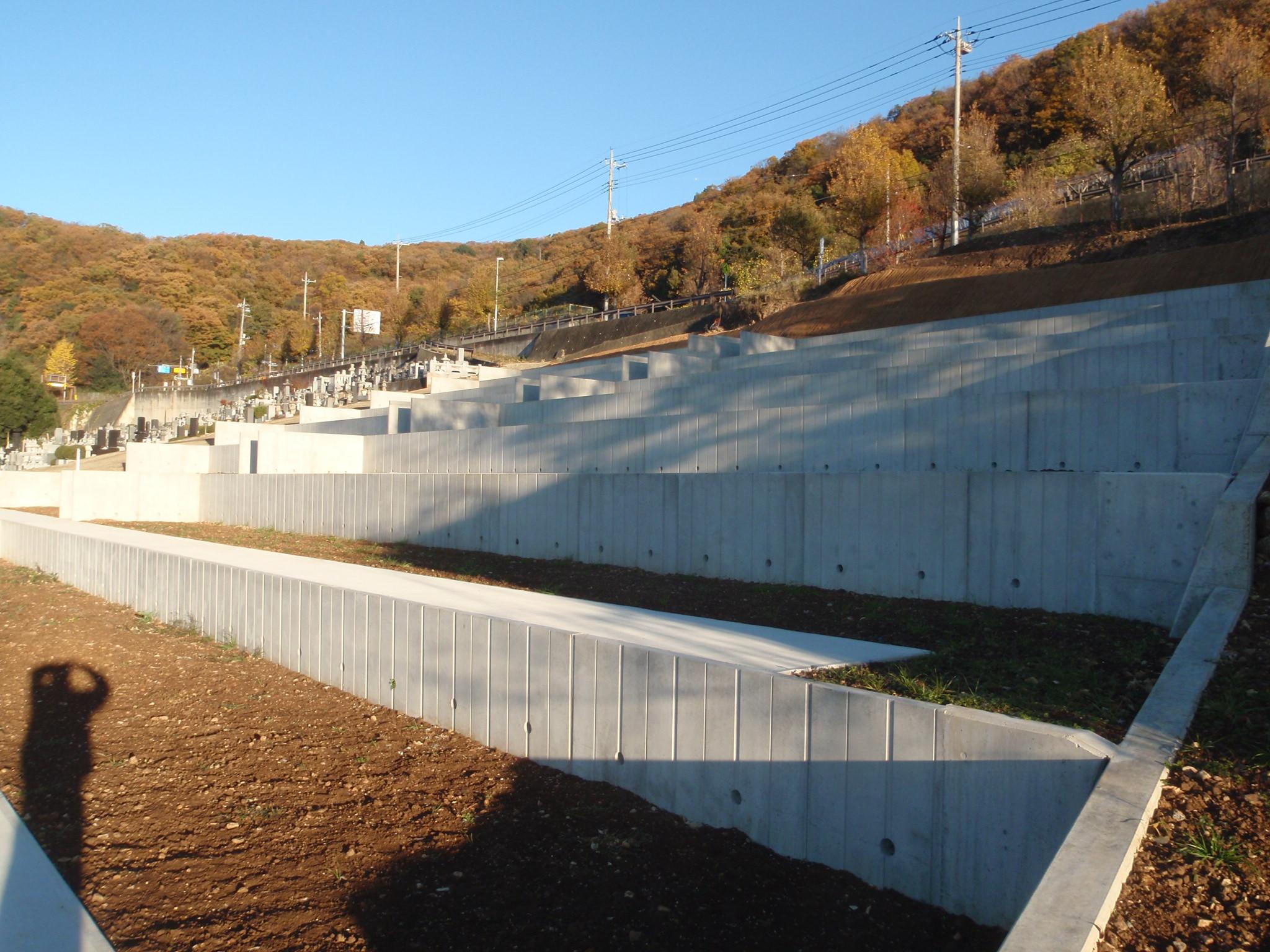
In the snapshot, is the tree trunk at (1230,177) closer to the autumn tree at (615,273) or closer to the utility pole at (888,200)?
the utility pole at (888,200)

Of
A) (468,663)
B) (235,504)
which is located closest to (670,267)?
(235,504)

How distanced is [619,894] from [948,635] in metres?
3.11

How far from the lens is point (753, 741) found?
426 centimetres

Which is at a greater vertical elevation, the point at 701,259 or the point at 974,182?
the point at 701,259

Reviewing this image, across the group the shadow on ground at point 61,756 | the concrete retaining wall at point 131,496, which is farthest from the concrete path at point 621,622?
the concrete retaining wall at point 131,496

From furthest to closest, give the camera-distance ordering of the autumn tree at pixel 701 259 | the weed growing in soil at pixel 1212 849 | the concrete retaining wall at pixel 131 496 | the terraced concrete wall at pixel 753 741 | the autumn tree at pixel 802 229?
the autumn tree at pixel 701 259 → the autumn tree at pixel 802 229 → the concrete retaining wall at pixel 131 496 → the terraced concrete wall at pixel 753 741 → the weed growing in soil at pixel 1212 849

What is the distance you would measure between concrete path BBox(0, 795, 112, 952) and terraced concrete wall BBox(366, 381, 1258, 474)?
7.89m

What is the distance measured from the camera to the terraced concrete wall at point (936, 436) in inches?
300

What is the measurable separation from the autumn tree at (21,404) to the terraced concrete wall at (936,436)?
145ft

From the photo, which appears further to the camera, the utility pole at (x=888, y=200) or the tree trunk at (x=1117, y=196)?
the utility pole at (x=888, y=200)

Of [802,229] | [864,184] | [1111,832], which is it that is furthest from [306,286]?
[1111,832]

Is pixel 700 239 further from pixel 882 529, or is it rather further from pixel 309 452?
pixel 882 529

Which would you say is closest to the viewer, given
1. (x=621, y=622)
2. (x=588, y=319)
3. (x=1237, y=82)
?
(x=621, y=622)

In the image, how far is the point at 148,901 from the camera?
418 centimetres
